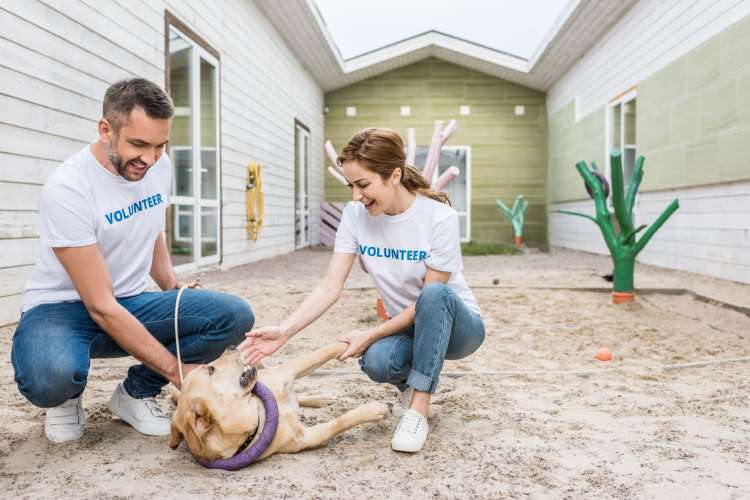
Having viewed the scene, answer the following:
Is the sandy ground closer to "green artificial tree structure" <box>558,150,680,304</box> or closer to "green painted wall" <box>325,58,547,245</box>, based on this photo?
"green artificial tree structure" <box>558,150,680,304</box>

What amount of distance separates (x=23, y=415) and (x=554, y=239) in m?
12.8

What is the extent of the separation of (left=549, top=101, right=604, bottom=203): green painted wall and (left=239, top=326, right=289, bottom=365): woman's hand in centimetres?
942

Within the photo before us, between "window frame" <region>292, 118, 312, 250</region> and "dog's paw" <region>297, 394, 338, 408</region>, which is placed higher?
"window frame" <region>292, 118, 312, 250</region>

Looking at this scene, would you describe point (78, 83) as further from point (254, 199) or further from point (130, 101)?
point (254, 199)

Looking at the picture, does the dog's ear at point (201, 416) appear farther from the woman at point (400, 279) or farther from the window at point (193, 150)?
the window at point (193, 150)

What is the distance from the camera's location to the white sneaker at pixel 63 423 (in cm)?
199

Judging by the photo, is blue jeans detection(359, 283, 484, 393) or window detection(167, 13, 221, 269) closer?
blue jeans detection(359, 283, 484, 393)

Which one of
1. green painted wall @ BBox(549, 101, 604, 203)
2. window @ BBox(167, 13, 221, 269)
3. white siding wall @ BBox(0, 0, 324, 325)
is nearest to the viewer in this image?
white siding wall @ BBox(0, 0, 324, 325)

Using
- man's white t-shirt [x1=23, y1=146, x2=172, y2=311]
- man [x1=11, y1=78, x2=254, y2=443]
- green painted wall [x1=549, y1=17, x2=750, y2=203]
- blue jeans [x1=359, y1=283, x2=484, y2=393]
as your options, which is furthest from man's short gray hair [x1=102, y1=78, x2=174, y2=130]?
green painted wall [x1=549, y1=17, x2=750, y2=203]

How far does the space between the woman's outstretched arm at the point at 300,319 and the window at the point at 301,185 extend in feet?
31.7

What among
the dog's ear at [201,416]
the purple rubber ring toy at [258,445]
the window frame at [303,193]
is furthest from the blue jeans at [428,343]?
the window frame at [303,193]

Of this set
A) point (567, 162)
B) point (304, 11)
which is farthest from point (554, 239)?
point (304, 11)

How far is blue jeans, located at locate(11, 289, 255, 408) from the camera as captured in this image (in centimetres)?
186

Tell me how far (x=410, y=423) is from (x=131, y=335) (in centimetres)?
86
